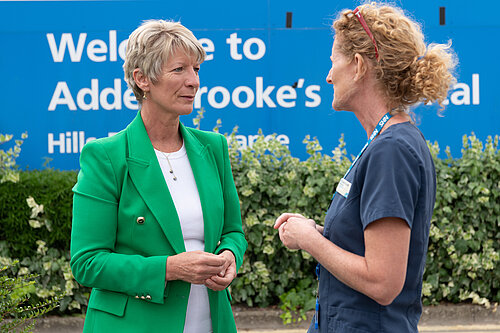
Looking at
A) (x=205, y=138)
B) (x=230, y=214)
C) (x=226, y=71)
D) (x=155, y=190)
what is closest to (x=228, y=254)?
(x=230, y=214)

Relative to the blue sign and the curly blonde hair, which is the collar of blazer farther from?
the blue sign

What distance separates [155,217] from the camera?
2102 mm

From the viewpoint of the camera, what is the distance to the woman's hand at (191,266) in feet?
6.73

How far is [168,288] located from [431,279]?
3372 mm

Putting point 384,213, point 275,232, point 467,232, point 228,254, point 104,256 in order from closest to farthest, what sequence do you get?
point 384,213 < point 104,256 < point 228,254 < point 275,232 < point 467,232

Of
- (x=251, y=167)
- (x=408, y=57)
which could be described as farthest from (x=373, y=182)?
(x=251, y=167)

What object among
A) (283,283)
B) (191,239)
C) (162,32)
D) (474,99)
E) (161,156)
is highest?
(474,99)

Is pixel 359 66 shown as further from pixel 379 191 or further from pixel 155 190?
pixel 155 190

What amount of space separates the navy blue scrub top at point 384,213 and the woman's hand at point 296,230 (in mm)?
60

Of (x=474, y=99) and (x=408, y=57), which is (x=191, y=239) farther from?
(x=474, y=99)

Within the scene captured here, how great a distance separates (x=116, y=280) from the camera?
203 centimetres

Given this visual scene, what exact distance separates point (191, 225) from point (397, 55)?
0.95 meters

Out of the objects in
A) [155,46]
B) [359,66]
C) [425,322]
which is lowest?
[425,322]

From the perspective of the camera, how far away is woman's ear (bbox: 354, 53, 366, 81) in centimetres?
178
